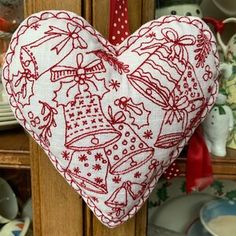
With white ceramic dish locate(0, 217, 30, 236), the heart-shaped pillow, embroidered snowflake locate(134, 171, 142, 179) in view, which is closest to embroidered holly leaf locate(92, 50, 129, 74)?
the heart-shaped pillow

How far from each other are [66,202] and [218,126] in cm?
20

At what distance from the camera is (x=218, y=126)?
0.47 metres

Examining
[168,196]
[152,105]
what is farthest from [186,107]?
[168,196]

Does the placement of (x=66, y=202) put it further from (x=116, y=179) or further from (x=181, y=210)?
(x=181, y=210)

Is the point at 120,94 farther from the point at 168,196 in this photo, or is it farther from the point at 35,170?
the point at 168,196

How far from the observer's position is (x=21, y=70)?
1.25ft

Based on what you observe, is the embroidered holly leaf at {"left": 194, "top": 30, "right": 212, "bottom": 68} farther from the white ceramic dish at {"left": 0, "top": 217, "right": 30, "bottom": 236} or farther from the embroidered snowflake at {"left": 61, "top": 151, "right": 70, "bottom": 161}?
the white ceramic dish at {"left": 0, "top": 217, "right": 30, "bottom": 236}

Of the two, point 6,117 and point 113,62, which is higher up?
point 113,62

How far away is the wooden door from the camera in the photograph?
1.42 feet

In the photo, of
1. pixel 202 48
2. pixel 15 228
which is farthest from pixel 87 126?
pixel 15 228

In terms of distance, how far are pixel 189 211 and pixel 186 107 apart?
1.04ft

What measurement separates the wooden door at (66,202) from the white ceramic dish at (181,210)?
0.17m

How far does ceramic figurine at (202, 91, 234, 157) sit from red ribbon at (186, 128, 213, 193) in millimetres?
14

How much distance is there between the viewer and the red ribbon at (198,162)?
0.45 metres
